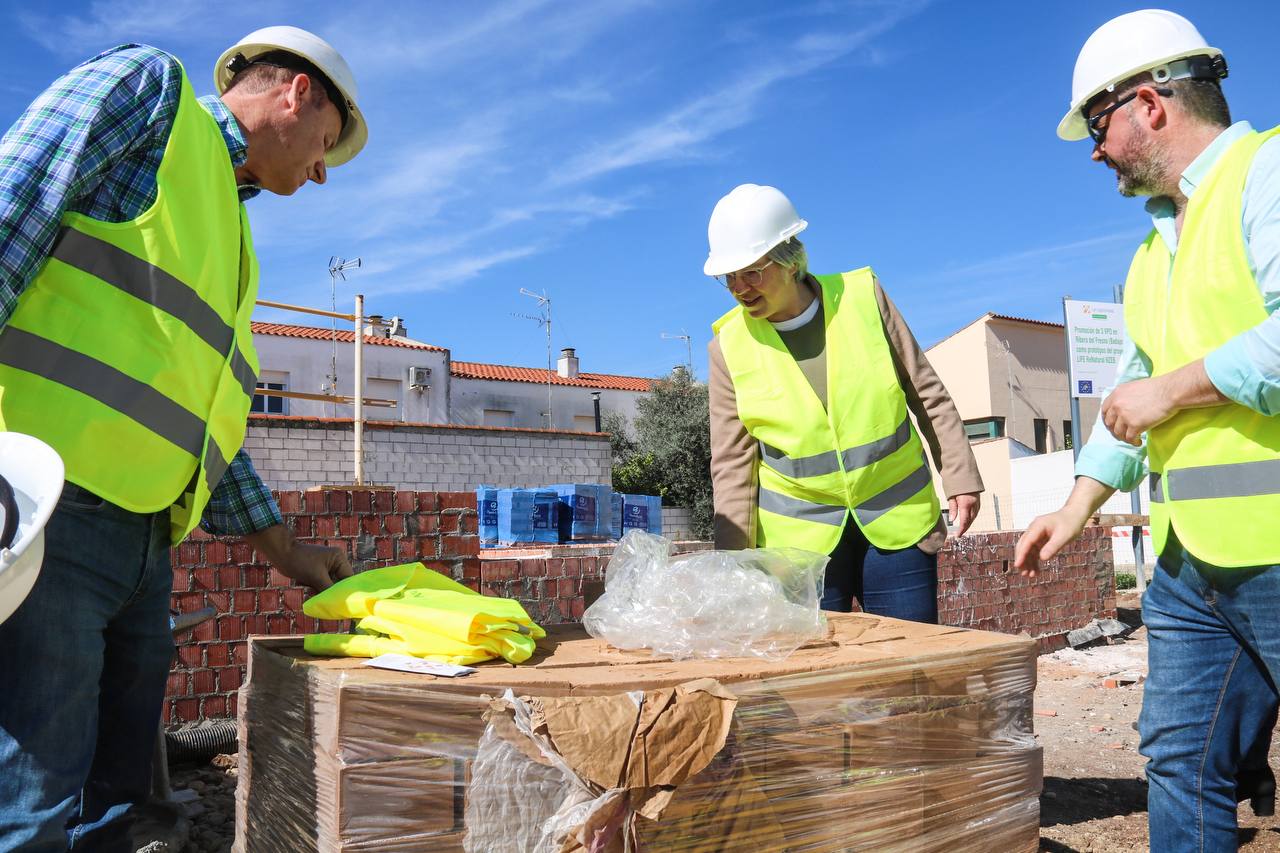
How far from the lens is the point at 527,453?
20.3 meters

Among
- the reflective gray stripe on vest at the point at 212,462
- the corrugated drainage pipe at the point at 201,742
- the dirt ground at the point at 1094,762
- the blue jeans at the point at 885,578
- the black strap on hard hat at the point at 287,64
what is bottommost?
the dirt ground at the point at 1094,762

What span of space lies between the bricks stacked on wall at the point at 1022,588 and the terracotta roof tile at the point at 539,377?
23774mm

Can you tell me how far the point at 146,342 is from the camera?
61.3 inches

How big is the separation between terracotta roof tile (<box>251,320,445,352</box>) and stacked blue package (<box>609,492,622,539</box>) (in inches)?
430

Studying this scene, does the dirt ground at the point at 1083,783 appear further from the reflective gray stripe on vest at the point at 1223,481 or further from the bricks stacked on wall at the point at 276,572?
the reflective gray stripe on vest at the point at 1223,481

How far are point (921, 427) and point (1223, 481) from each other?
1.33 m

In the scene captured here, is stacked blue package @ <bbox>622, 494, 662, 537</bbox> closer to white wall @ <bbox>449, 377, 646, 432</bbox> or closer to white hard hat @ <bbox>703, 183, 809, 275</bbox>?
white wall @ <bbox>449, 377, 646, 432</bbox>

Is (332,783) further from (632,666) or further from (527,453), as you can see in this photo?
(527,453)

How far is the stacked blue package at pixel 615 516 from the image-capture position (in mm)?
17484

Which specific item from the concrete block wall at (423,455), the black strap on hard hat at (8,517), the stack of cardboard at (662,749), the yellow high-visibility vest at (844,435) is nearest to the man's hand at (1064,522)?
the stack of cardboard at (662,749)

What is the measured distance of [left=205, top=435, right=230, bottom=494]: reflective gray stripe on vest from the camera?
1729 mm

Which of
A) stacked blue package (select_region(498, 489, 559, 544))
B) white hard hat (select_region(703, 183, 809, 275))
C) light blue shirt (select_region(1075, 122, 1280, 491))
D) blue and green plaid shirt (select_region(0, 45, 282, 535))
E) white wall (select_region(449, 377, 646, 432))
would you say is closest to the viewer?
blue and green plaid shirt (select_region(0, 45, 282, 535))

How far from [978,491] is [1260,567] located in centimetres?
113

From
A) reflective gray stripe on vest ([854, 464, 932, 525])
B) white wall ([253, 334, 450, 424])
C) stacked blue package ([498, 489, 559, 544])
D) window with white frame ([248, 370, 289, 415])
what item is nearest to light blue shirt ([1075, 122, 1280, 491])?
reflective gray stripe on vest ([854, 464, 932, 525])
